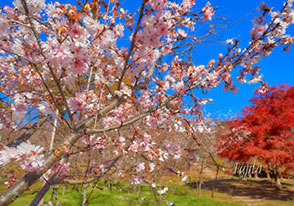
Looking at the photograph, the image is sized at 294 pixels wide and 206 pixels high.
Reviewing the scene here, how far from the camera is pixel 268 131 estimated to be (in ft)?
34.8

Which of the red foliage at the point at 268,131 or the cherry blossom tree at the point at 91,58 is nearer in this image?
the cherry blossom tree at the point at 91,58

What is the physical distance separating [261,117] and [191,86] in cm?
1037

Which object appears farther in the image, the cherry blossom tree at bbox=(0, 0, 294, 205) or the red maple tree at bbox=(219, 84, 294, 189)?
the red maple tree at bbox=(219, 84, 294, 189)

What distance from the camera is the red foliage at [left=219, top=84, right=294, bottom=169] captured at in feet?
31.1

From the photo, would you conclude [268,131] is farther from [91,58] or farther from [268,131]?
[91,58]

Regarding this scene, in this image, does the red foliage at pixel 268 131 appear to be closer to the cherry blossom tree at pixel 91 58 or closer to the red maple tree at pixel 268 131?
the red maple tree at pixel 268 131

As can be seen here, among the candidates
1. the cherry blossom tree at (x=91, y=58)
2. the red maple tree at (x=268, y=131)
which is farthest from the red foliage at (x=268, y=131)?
the cherry blossom tree at (x=91, y=58)

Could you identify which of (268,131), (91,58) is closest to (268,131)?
(268,131)

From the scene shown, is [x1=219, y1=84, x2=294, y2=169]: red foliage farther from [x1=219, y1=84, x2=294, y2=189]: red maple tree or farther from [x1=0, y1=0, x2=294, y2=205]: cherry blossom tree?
[x1=0, y1=0, x2=294, y2=205]: cherry blossom tree

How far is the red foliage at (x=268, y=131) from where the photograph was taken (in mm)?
9492

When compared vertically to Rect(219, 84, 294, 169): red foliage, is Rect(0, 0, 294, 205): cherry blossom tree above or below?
below

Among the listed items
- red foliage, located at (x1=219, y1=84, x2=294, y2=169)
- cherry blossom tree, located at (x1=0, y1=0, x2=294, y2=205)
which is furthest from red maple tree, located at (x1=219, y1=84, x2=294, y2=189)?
cherry blossom tree, located at (x1=0, y1=0, x2=294, y2=205)

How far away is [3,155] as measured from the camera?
1149 millimetres

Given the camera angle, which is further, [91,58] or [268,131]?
[268,131]
